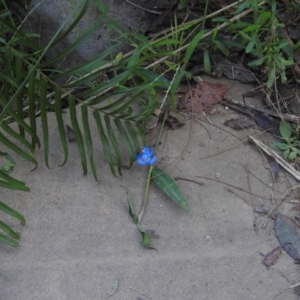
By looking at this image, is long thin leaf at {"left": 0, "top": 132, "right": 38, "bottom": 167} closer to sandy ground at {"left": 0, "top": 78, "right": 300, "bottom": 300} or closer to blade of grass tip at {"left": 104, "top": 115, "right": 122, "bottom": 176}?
sandy ground at {"left": 0, "top": 78, "right": 300, "bottom": 300}

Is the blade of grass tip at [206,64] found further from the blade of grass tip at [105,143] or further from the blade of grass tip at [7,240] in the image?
the blade of grass tip at [7,240]

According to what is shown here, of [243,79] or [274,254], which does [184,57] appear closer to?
[243,79]

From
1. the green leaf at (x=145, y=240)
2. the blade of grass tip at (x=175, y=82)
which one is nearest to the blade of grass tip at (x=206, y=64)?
the blade of grass tip at (x=175, y=82)

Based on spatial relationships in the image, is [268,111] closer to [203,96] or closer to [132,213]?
[203,96]

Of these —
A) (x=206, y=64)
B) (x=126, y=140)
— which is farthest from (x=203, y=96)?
(x=126, y=140)

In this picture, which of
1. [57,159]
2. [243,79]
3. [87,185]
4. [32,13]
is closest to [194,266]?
[87,185]

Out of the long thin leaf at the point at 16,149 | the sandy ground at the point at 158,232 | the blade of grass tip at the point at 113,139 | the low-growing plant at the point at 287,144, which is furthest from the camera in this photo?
the low-growing plant at the point at 287,144

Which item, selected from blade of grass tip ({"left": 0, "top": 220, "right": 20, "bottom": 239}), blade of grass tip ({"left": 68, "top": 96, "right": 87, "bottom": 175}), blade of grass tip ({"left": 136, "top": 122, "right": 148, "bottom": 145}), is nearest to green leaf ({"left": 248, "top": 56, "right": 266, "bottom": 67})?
blade of grass tip ({"left": 136, "top": 122, "right": 148, "bottom": 145})
